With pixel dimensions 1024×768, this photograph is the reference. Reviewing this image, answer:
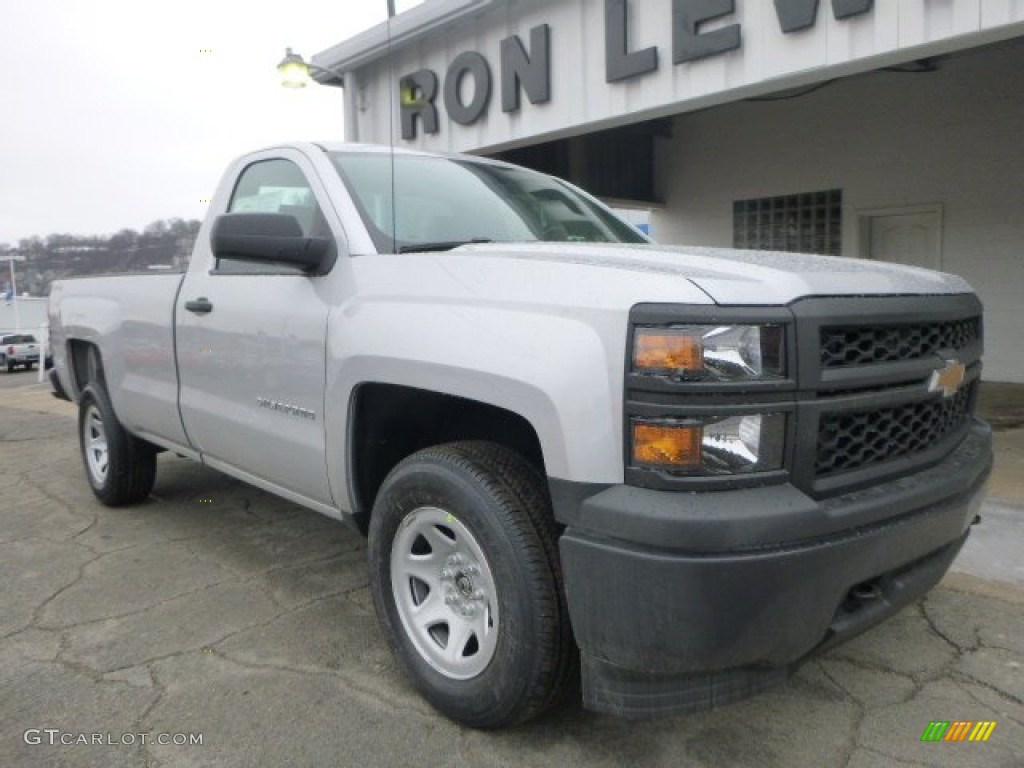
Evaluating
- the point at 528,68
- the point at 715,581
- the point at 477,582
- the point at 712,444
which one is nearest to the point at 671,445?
the point at 712,444

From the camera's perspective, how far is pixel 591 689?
205 cm

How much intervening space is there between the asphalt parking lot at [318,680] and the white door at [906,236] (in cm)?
627

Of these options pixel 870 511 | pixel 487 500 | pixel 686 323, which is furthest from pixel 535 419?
pixel 870 511

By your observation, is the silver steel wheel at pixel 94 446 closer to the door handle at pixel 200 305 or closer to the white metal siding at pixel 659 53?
the door handle at pixel 200 305

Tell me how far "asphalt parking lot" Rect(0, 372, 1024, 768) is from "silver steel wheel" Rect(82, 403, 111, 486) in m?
0.78

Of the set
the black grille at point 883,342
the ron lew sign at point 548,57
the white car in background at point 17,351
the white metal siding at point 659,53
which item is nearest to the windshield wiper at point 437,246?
the white metal siding at point 659,53

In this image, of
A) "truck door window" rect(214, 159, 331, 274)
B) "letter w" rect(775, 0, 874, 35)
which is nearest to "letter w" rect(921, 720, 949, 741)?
"truck door window" rect(214, 159, 331, 274)

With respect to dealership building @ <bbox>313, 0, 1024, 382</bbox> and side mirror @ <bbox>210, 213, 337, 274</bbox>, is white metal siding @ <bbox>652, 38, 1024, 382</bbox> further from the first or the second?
side mirror @ <bbox>210, 213, 337, 274</bbox>

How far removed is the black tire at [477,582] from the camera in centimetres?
215

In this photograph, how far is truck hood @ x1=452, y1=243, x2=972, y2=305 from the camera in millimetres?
1961

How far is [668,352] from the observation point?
1.88 meters

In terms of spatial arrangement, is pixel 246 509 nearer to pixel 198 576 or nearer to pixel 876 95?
pixel 198 576

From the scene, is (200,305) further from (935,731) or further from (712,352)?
(935,731)

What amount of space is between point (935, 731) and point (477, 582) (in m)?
1.47
